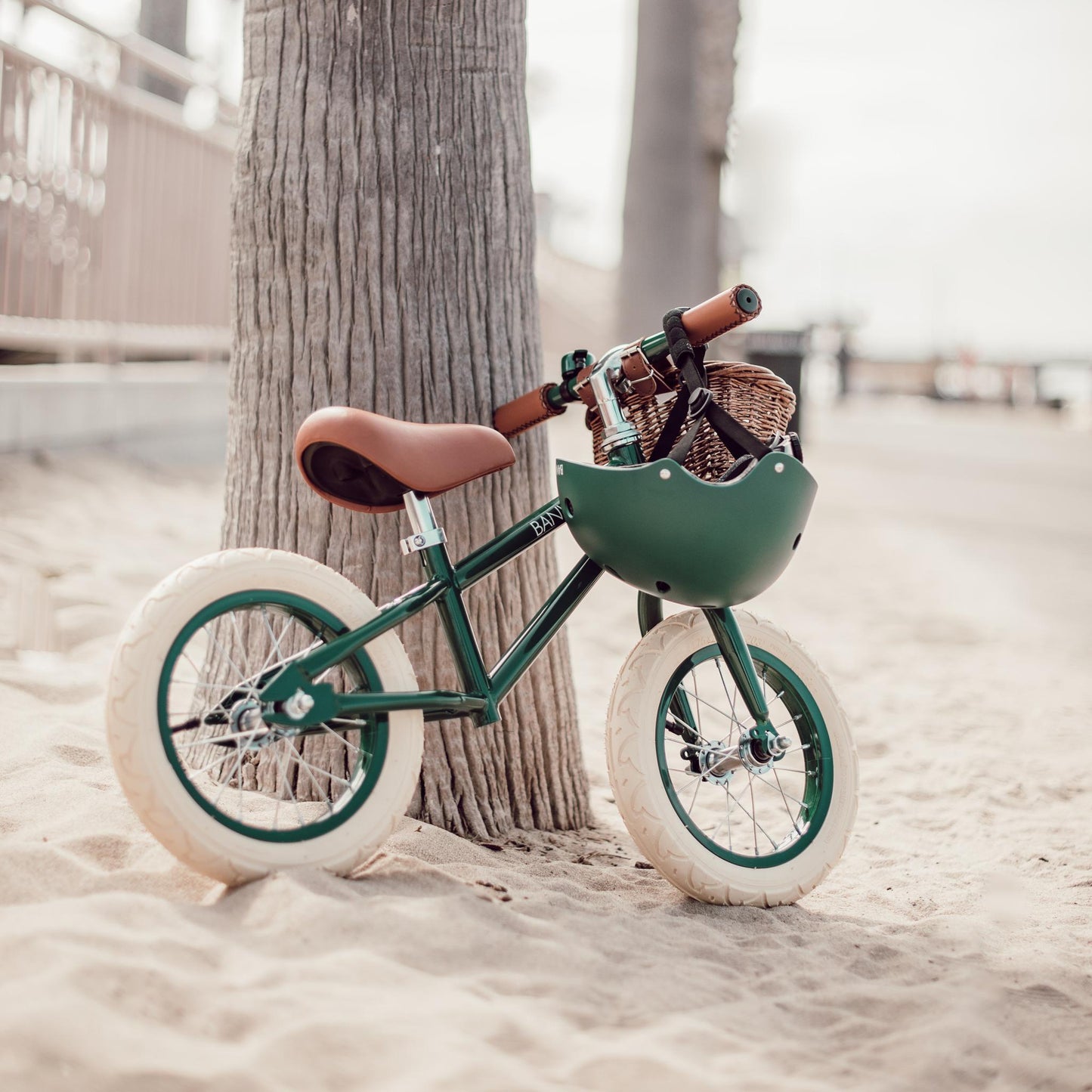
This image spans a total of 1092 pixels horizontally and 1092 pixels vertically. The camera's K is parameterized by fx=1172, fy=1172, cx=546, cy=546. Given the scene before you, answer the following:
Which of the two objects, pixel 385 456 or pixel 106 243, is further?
pixel 106 243

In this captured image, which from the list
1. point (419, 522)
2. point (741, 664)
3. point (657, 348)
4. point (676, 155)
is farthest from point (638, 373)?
point (676, 155)

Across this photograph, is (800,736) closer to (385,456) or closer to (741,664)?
(741,664)

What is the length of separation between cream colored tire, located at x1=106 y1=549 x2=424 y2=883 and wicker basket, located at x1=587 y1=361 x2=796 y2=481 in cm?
75

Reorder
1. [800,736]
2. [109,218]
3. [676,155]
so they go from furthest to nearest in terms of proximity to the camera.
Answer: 1. [676,155]
2. [109,218]
3. [800,736]

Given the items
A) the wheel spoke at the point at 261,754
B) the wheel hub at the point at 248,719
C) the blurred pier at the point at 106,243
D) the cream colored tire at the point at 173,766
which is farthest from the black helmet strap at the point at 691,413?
the blurred pier at the point at 106,243

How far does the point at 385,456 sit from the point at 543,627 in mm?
599

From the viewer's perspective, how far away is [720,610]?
2838mm

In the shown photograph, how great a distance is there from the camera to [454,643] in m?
2.65

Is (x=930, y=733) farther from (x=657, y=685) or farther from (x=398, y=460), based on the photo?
(x=398, y=460)

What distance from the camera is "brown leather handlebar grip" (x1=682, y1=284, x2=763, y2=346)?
2566mm

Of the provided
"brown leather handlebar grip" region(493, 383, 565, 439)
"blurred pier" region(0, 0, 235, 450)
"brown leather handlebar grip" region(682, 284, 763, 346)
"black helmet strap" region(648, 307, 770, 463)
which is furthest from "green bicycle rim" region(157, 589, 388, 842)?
"blurred pier" region(0, 0, 235, 450)

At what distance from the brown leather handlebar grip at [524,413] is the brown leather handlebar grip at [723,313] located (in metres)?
0.40

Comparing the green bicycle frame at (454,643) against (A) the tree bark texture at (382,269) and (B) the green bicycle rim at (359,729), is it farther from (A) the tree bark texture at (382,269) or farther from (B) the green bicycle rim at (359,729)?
(A) the tree bark texture at (382,269)

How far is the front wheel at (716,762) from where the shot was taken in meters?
2.73
